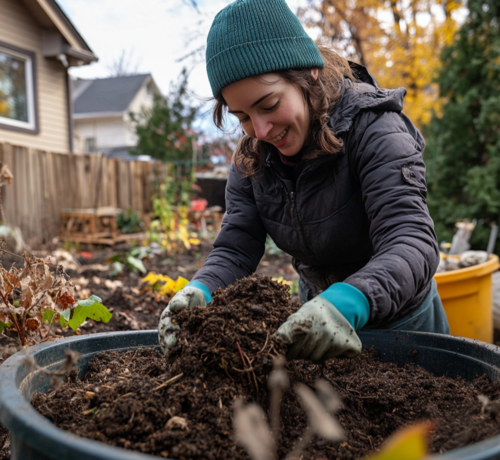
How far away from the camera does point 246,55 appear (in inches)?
55.8

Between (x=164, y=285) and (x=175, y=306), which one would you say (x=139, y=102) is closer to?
(x=164, y=285)

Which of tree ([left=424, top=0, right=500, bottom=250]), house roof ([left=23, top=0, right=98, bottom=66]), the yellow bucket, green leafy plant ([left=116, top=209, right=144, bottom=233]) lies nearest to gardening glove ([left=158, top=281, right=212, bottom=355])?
the yellow bucket

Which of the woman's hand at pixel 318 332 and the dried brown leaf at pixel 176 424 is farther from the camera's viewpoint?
the woman's hand at pixel 318 332

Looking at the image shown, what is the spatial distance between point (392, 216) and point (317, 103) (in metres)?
0.50

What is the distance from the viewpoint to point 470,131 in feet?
19.5

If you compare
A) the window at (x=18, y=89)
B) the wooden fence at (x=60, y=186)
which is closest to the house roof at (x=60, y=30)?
the window at (x=18, y=89)

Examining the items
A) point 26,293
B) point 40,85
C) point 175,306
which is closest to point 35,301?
point 26,293

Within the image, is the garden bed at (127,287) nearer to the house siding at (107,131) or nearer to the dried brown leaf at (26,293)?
the dried brown leaf at (26,293)

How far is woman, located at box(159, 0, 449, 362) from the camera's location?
109 cm

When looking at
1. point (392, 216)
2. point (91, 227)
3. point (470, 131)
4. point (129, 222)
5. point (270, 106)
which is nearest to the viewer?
point (392, 216)

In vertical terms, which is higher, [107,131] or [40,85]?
[107,131]

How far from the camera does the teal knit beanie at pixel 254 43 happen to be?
1425 mm

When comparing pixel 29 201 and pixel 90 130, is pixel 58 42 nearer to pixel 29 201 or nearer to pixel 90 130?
pixel 29 201

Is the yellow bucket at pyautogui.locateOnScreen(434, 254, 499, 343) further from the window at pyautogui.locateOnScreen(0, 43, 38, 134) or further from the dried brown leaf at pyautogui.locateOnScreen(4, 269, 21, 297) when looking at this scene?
the window at pyautogui.locateOnScreen(0, 43, 38, 134)
